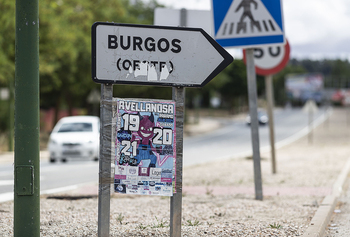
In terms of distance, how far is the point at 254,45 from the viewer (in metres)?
7.60

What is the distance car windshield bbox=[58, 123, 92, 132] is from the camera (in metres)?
18.1

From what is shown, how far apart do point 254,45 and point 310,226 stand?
9.53 ft

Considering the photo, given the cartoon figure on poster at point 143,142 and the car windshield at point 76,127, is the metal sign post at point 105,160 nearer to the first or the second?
the cartoon figure on poster at point 143,142

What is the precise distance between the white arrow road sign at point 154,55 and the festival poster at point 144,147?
0.78 feet

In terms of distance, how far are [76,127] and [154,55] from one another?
14103mm

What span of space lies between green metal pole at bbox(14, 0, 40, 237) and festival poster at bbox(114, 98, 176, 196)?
691 millimetres

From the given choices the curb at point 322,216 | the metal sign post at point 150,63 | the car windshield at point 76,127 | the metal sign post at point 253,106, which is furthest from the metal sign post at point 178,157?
the car windshield at point 76,127

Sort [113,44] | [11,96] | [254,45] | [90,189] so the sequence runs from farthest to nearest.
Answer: [11,96]
[90,189]
[254,45]
[113,44]

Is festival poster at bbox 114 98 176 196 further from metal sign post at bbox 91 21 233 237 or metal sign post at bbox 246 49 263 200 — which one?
metal sign post at bbox 246 49 263 200

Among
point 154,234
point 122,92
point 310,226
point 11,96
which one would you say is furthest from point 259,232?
point 122,92

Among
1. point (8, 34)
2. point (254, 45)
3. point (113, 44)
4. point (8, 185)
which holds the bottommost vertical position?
point (8, 185)

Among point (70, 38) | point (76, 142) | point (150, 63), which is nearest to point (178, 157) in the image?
point (150, 63)

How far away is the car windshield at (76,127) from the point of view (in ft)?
59.3

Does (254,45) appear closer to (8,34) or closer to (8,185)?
(8,185)
